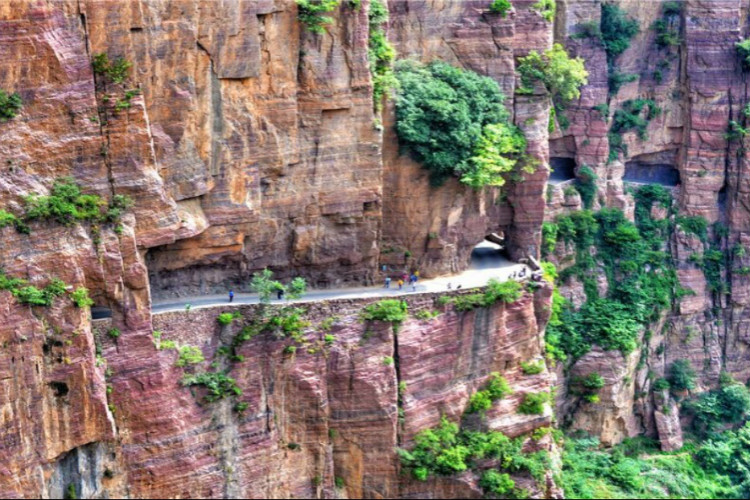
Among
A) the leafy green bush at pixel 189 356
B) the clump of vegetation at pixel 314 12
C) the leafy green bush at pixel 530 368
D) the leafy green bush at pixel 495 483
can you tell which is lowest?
the leafy green bush at pixel 495 483

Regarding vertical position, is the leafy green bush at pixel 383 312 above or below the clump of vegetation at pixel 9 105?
below

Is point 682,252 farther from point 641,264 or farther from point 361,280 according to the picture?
point 361,280

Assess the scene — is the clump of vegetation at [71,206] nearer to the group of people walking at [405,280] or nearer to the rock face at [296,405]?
the rock face at [296,405]

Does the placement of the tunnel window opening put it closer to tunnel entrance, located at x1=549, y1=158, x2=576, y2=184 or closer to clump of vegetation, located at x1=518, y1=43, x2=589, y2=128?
clump of vegetation, located at x1=518, y1=43, x2=589, y2=128

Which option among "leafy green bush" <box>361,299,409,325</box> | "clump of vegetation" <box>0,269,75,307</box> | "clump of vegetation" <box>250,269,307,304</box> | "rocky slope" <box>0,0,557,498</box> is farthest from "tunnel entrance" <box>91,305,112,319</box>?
"leafy green bush" <box>361,299,409,325</box>

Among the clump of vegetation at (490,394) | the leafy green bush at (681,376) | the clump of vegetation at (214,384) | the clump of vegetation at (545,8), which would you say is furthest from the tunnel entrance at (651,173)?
the clump of vegetation at (214,384)

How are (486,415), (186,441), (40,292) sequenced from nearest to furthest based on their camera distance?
(40,292) → (186,441) → (486,415)

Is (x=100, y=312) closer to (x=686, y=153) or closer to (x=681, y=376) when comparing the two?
(x=681, y=376)

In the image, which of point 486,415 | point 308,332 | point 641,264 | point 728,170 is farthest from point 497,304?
point 728,170
